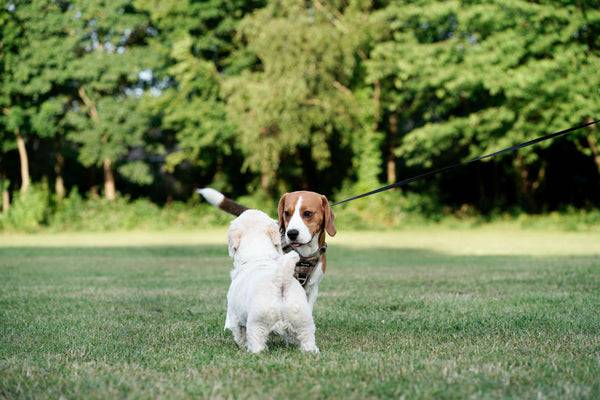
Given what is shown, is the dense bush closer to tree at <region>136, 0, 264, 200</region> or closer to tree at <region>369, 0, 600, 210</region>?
tree at <region>369, 0, 600, 210</region>

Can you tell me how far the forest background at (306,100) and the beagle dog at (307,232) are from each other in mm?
18907

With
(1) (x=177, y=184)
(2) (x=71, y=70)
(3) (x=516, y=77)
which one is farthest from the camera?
(1) (x=177, y=184)

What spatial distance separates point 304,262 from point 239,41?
2620 centimetres

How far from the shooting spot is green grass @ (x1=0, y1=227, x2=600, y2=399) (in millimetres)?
2928

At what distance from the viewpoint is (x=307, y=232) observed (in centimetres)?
443

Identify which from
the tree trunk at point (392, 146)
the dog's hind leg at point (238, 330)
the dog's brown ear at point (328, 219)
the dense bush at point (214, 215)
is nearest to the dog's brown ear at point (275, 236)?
the dog's brown ear at point (328, 219)

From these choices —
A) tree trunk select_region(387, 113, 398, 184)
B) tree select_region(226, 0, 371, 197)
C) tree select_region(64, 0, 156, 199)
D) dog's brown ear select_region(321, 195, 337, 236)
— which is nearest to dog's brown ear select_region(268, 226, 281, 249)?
dog's brown ear select_region(321, 195, 337, 236)

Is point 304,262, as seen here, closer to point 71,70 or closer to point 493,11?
point 493,11

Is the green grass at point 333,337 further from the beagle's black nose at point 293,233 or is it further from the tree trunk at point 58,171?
the tree trunk at point 58,171

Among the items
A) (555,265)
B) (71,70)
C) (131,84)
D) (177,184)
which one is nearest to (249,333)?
(555,265)

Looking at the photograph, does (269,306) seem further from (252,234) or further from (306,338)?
(252,234)

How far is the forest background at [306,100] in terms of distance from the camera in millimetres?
22641

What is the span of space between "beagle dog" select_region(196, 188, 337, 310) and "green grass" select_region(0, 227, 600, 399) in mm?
521

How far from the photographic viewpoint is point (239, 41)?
29031 mm
